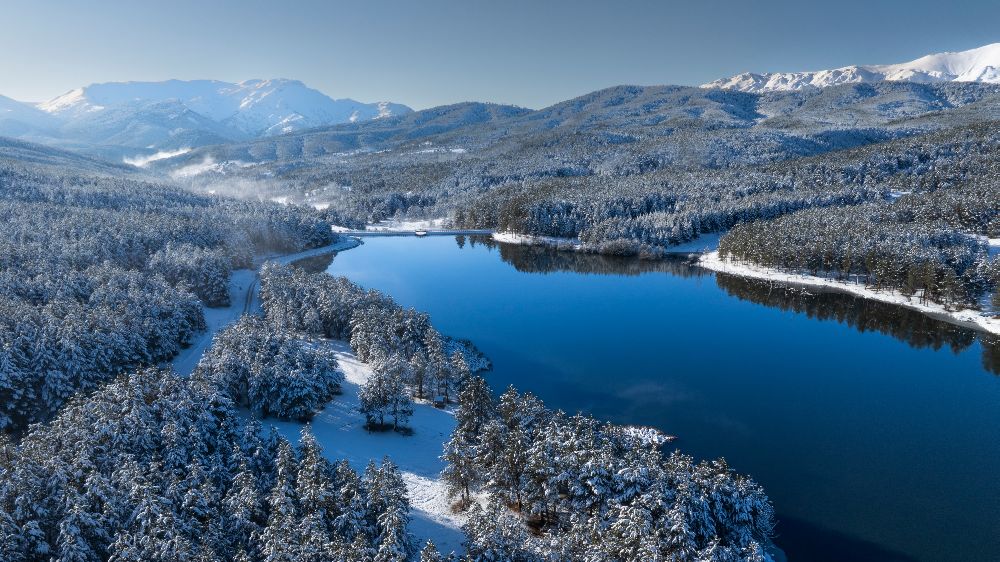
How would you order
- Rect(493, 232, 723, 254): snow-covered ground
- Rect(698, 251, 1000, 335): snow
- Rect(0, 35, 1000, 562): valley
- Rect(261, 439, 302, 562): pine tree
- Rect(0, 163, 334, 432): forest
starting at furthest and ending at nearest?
1. Rect(493, 232, 723, 254): snow-covered ground
2. Rect(698, 251, 1000, 335): snow
3. Rect(0, 163, 334, 432): forest
4. Rect(0, 35, 1000, 562): valley
5. Rect(261, 439, 302, 562): pine tree

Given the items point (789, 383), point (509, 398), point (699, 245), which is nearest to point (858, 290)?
point (699, 245)

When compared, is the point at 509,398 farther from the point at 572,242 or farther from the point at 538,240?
the point at 538,240

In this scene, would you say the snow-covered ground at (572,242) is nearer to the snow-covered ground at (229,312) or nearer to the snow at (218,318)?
the snow-covered ground at (229,312)

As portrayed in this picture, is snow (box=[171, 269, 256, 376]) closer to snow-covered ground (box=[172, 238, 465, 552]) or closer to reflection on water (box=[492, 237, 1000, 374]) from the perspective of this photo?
snow-covered ground (box=[172, 238, 465, 552])

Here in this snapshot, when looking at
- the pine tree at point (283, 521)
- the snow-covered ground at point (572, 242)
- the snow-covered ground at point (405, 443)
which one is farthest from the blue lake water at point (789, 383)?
the pine tree at point (283, 521)

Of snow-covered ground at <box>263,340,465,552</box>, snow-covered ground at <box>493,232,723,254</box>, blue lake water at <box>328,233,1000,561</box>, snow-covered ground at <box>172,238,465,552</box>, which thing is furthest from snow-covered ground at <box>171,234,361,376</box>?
snow-covered ground at <box>493,232,723,254</box>

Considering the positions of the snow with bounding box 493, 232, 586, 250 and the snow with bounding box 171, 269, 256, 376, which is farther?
the snow with bounding box 493, 232, 586, 250
